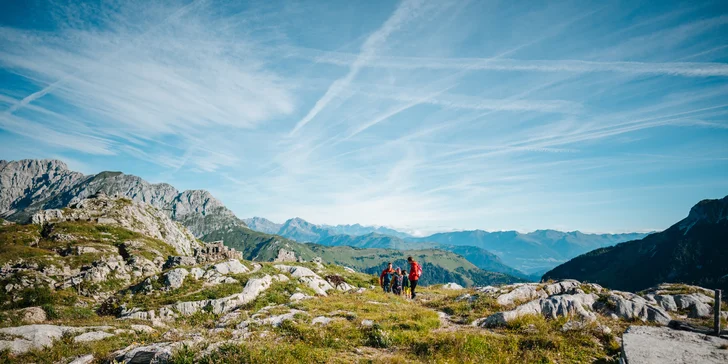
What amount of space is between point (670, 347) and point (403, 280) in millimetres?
22794

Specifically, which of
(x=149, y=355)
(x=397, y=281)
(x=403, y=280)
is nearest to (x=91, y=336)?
(x=149, y=355)

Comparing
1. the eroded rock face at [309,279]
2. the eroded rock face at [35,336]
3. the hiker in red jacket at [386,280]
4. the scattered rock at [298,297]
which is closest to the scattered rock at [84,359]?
the eroded rock face at [35,336]

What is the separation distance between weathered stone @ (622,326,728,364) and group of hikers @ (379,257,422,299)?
18519mm

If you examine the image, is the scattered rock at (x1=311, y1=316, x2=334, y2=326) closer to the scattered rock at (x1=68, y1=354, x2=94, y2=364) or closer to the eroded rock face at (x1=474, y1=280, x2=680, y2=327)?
the eroded rock face at (x1=474, y1=280, x2=680, y2=327)

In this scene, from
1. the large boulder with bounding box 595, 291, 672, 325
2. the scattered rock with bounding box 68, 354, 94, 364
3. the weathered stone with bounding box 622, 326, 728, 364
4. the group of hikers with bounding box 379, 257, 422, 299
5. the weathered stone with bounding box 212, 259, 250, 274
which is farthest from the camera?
the weathered stone with bounding box 212, 259, 250, 274

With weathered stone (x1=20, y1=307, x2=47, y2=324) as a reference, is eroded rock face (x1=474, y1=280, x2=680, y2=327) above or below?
above

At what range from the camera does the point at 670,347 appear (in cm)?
1072

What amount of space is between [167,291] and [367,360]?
28181 mm

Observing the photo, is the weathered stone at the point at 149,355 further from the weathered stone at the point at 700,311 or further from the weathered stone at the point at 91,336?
the weathered stone at the point at 700,311

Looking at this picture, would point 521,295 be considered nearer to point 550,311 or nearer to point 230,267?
point 550,311

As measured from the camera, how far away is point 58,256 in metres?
54.0

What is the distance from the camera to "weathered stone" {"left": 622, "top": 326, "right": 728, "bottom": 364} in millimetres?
9805

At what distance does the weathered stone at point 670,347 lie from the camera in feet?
32.2

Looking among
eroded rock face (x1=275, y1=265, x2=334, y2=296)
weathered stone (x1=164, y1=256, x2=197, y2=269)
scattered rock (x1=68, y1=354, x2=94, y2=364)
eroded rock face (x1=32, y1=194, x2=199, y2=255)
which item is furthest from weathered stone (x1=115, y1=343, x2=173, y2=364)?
eroded rock face (x1=32, y1=194, x2=199, y2=255)
